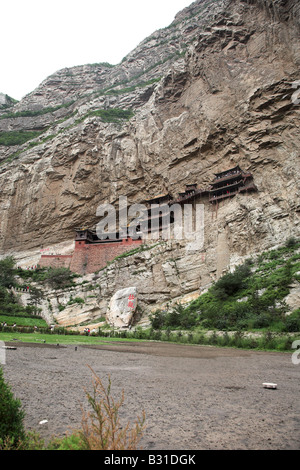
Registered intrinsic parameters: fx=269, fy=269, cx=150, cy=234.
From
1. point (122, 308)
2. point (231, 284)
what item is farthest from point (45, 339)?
point (231, 284)

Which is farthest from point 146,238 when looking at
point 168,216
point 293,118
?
point 293,118

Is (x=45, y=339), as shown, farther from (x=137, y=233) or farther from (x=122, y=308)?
(x=137, y=233)

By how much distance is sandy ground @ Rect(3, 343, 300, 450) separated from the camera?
3367mm

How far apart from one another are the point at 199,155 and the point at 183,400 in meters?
35.5

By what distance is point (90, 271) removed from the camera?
39031 millimetres

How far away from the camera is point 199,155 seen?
121 ft

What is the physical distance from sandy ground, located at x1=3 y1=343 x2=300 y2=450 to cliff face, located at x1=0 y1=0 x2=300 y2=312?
2148cm

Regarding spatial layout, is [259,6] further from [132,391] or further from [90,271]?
[132,391]

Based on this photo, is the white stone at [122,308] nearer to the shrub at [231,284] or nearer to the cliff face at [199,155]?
the cliff face at [199,155]

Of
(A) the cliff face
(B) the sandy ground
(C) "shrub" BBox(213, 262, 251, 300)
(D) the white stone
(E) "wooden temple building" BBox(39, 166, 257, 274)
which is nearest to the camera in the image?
(B) the sandy ground

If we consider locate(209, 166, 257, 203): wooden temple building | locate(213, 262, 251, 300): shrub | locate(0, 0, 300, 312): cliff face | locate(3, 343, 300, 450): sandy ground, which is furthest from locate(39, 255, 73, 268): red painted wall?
locate(3, 343, 300, 450): sandy ground

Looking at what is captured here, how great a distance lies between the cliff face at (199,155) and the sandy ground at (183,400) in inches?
846

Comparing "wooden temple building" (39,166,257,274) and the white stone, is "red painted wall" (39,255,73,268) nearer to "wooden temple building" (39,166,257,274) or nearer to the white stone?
"wooden temple building" (39,166,257,274)

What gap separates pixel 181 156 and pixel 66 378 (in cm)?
3509
